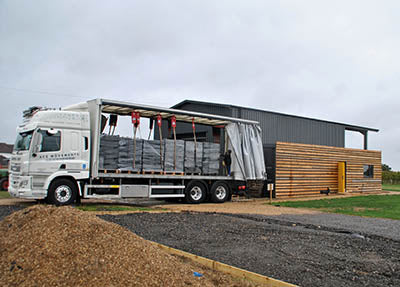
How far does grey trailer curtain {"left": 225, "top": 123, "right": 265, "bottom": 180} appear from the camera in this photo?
55.1ft

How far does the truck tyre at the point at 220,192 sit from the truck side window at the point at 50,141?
21.5ft

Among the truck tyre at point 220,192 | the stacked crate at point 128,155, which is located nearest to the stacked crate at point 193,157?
the truck tyre at point 220,192

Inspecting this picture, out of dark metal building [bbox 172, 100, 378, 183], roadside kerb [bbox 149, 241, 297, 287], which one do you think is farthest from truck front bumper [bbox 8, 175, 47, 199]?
dark metal building [bbox 172, 100, 378, 183]

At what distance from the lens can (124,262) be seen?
15.5 ft

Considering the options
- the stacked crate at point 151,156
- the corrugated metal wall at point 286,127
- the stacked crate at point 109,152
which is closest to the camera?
the stacked crate at point 109,152

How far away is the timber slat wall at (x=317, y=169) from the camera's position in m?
20.2

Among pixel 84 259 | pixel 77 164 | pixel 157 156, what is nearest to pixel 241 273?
pixel 84 259

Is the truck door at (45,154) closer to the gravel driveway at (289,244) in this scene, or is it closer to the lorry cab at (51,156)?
the lorry cab at (51,156)

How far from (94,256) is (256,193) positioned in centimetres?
Answer: 1440

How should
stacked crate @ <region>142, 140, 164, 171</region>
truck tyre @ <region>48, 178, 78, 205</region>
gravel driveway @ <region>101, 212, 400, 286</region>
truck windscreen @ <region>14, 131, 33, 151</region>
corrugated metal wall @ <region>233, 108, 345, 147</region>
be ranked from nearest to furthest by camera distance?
gravel driveway @ <region>101, 212, 400, 286</region>
truck tyre @ <region>48, 178, 78, 205</region>
truck windscreen @ <region>14, 131, 33, 151</region>
stacked crate @ <region>142, 140, 164, 171</region>
corrugated metal wall @ <region>233, 108, 345, 147</region>

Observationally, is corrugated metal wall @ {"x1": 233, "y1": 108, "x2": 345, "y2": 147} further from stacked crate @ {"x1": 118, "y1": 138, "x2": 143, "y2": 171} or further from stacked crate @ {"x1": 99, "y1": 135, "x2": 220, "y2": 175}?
stacked crate @ {"x1": 118, "y1": 138, "x2": 143, "y2": 171}

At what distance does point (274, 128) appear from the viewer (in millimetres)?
24062

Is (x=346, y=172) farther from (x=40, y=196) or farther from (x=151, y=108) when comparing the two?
(x=40, y=196)

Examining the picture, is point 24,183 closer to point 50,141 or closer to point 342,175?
point 50,141
